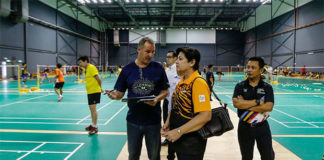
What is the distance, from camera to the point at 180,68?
2.18 m

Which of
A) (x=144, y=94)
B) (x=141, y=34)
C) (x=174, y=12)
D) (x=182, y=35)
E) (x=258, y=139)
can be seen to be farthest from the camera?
(x=182, y=35)

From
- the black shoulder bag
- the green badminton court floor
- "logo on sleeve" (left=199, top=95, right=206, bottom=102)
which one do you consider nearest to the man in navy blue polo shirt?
the black shoulder bag

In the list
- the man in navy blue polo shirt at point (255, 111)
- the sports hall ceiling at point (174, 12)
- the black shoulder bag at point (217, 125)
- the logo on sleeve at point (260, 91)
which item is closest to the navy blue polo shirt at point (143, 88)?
the black shoulder bag at point (217, 125)

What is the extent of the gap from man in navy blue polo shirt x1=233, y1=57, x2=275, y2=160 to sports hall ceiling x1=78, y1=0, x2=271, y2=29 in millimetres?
28999

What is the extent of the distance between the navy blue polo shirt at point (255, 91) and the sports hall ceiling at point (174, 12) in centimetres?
2896

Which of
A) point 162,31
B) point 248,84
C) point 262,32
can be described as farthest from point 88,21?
point 248,84

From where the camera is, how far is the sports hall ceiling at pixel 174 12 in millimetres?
32406

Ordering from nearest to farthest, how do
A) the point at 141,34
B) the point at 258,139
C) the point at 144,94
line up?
1. the point at 144,94
2. the point at 258,139
3. the point at 141,34

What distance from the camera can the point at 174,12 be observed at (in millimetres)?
35562

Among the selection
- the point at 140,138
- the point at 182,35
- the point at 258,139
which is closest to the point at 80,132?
the point at 140,138

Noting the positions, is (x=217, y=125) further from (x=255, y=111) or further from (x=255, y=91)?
(x=255, y=91)

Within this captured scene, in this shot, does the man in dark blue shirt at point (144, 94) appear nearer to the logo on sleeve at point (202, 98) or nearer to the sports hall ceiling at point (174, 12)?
the logo on sleeve at point (202, 98)

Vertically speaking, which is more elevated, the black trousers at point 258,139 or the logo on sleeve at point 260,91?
the logo on sleeve at point 260,91

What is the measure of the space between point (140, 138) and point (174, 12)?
35.3m
